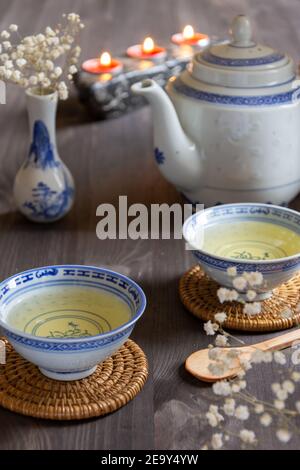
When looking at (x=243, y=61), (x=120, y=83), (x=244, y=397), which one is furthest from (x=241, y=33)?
(x=244, y=397)

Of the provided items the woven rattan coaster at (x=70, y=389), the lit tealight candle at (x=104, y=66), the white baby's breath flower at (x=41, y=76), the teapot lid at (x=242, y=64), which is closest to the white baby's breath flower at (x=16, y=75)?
the white baby's breath flower at (x=41, y=76)

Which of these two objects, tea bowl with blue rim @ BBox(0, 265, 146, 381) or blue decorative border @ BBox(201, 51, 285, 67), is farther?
blue decorative border @ BBox(201, 51, 285, 67)

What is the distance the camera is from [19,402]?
36.1 inches

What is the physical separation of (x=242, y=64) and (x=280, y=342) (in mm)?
495

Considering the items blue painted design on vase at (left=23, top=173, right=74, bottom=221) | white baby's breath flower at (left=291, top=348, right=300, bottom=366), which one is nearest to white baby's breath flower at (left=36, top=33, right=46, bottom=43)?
blue painted design on vase at (left=23, top=173, right=74, bottom=221)

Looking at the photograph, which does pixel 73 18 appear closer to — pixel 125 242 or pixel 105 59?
pixel 125 242

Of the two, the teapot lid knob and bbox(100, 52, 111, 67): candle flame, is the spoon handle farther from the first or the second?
bbox(100, 52, 111, 67): candle flame

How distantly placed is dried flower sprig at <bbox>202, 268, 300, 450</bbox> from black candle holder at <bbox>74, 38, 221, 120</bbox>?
2.83 feet

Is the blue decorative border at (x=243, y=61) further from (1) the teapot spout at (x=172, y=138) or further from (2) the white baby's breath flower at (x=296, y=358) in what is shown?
(2) the white baby's breath flower at (x=296, y=358)

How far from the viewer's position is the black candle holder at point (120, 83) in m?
1.72

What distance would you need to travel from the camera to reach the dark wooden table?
89 cm

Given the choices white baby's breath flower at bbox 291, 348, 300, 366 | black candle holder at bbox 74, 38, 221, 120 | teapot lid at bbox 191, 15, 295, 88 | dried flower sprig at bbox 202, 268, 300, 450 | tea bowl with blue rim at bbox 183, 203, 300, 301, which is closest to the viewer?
dried flower sprig at bbox 202, 268, 300, 450

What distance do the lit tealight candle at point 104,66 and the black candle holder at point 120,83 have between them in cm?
1
